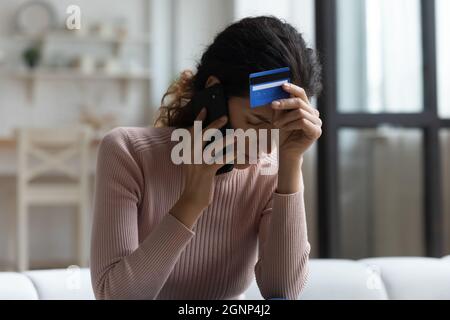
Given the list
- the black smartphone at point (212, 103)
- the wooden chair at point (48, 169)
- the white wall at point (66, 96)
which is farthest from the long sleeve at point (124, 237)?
the white wall at point (66, 96)

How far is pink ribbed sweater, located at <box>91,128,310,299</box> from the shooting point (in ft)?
2.61

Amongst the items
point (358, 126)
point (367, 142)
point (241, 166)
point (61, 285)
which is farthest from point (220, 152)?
point (367, 142)

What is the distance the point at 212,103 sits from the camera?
34.7 inches

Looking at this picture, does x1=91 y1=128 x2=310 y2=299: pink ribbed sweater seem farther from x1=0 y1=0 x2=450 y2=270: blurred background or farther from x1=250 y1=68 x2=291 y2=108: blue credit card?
x1=0 y1=0 x2=450 y2=270: blurred background

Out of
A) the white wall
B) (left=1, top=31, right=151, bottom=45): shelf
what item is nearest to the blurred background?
the white wall

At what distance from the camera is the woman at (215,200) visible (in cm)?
79

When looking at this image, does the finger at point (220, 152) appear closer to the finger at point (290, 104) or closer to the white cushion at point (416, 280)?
the finger at point (290, 104)

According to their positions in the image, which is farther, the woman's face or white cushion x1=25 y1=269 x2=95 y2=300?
white cushion x1=25 y1=269 x2=95 y2=300

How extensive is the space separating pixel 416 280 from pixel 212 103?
57 cm

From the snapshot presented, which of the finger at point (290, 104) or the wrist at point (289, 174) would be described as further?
the wrist at point (289, 174)

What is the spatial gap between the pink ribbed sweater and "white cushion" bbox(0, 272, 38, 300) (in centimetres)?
23

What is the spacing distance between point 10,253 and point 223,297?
307 cm

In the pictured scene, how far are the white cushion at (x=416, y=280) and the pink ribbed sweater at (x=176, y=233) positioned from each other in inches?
12.2

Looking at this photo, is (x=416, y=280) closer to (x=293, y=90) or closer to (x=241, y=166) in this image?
(x=241, y=166)
